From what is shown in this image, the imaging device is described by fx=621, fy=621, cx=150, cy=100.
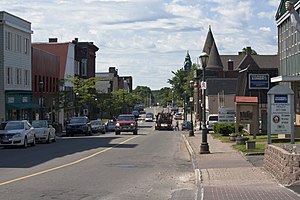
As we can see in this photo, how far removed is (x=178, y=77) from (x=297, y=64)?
122 m

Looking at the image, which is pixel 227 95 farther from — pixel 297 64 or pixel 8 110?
pixel 297 64

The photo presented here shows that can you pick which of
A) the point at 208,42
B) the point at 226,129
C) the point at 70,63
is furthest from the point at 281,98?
the point at 208,42

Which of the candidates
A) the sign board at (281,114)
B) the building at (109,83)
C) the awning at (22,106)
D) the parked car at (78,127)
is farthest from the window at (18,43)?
the building at (109,83)

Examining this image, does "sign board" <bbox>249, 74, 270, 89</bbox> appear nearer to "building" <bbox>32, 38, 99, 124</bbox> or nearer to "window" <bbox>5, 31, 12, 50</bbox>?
→ "window" <bbox>5, 31, 12, 50</bbox>

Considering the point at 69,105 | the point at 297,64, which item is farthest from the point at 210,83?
the point at 297,64

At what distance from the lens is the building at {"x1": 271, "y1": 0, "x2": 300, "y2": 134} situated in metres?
39.9

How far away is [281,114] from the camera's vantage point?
22984 mm

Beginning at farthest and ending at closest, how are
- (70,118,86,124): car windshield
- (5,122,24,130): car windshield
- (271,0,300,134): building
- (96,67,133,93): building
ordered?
(96,67,133,93): building < (70,118,86,124): car windshield < (271,0,300,134): building < (5,122,24,130): car windshield

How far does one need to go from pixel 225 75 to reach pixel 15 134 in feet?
282

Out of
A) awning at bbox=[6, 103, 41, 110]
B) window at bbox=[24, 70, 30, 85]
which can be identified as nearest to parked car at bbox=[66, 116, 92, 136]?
awning at bbox=[6, 103, 41, 110]

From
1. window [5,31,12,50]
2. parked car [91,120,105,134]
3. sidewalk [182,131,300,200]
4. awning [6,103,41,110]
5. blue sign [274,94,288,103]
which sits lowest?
sidewalk [182,131,300,200]

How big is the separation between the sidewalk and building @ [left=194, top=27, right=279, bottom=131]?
123 ft

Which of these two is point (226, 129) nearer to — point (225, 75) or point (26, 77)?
point (26, 77)

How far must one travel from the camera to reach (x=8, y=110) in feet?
192
